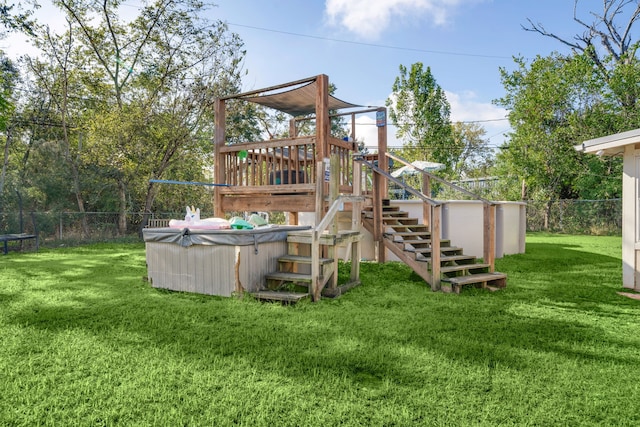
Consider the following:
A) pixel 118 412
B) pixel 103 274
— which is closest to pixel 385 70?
pixel 103 274

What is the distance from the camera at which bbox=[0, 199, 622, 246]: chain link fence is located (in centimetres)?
1090

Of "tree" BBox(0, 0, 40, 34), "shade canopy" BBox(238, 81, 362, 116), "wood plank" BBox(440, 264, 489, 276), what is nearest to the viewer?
"wood plank" BBox(440, 264, 489, 276)

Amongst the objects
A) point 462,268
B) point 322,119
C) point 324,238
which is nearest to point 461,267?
point 462,268

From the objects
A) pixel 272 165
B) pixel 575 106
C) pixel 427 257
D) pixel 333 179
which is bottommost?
pixel 427 257

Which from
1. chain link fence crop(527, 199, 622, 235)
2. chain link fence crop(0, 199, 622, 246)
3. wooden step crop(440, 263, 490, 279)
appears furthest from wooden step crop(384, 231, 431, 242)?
chain link fence crop(527, 199, 622, 235)

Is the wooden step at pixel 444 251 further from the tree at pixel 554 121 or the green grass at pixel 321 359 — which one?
the tree at pixel 554 121

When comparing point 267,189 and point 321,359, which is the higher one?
point 267,189

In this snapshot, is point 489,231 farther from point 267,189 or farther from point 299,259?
point 267,189

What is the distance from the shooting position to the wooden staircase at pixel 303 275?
441 centimetres

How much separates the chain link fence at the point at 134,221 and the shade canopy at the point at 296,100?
264 inches

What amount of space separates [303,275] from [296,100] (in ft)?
11.8

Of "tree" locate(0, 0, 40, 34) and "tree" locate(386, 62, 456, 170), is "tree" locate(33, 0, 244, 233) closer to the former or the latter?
"tree" locate(0, 0, 40, 34)

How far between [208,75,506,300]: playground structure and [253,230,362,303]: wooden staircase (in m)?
0.01

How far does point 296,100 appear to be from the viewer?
6.94 metres
